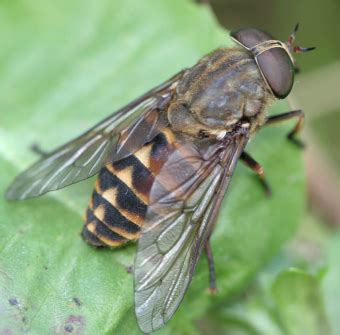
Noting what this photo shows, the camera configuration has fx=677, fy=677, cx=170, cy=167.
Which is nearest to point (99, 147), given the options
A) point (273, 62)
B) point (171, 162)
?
point (171, 162)

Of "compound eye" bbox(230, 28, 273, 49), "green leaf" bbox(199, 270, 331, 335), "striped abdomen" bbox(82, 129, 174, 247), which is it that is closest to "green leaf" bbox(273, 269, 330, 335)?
"green leaf" bbox(199, 270, 331, 335)

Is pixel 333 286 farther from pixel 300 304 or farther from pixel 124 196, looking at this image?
pixel 124 196

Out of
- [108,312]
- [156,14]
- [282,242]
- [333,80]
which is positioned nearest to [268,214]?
[282,242]

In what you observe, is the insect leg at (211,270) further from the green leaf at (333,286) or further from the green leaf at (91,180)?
the green leaf at (333,286)

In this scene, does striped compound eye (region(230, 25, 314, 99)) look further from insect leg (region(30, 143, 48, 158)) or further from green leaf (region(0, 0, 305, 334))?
insect leg (region(30, 143, 48, 158))

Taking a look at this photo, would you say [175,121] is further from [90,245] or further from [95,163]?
[90,245]
